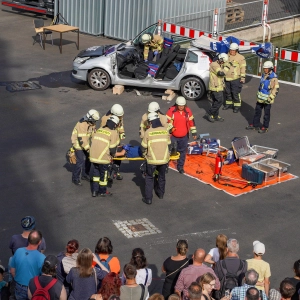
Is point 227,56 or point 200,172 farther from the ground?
point 227,56

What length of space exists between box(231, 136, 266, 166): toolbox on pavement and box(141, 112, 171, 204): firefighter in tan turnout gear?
2.35 metres

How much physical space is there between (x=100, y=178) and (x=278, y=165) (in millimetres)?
3740

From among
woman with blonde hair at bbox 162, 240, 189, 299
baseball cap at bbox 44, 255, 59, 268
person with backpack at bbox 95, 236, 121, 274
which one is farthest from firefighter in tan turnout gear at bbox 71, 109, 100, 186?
baseball cap at bbox 44, 255, 59, 268

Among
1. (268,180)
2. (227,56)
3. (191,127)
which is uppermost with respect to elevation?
(227,56)

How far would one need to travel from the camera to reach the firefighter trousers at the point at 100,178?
12.0 metres

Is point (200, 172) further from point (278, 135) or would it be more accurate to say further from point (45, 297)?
point (45, 297)

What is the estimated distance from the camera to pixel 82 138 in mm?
12320

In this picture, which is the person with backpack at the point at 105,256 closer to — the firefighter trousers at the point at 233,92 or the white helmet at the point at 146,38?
the firefighter trousers at the point at 233,92

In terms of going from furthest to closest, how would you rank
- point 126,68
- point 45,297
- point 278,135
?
point 126,68 → point 278,135 → point 45,297

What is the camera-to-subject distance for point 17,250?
323 inches

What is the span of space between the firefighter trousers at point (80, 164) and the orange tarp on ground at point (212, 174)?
1812 mm

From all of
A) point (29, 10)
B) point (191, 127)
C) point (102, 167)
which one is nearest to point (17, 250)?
point (102, 167)

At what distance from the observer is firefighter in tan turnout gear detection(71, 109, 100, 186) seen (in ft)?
40.2

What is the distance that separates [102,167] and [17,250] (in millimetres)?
3971
